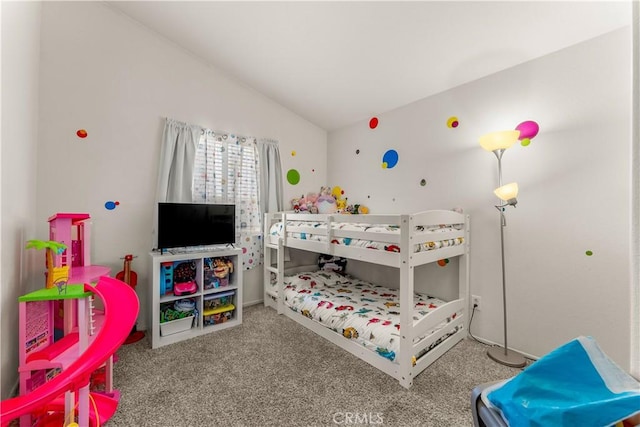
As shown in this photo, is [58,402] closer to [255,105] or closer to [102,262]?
[102,262]

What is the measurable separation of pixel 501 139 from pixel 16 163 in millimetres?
3341

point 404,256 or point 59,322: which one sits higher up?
point 404,256

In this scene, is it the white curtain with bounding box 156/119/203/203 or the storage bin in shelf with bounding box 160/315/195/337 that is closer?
the storage bin in shelf with bounding box 160/315/195/337

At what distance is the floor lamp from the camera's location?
6.57 feet

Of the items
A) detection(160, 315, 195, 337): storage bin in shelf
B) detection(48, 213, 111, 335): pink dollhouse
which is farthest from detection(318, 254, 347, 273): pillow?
detection(48, 213, 111, 335): pink dollhouse

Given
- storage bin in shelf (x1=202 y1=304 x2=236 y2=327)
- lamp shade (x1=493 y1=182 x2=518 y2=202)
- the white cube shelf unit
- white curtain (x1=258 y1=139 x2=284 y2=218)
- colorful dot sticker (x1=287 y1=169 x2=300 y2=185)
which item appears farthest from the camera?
colorful dot sticker (x1=287 y1=169 x2=300 y2=185)

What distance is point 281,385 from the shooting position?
5.92 ft

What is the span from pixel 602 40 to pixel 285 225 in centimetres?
297

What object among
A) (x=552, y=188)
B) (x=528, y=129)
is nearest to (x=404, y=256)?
(x=552, y=188)

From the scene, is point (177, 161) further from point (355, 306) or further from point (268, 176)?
point (355, 306)

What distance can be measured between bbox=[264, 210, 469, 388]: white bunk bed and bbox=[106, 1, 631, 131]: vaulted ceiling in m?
1.36

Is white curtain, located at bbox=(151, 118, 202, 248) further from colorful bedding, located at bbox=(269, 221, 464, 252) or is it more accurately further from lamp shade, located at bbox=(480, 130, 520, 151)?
lamp shade, located at bbox=(480, 130, 520, 151)

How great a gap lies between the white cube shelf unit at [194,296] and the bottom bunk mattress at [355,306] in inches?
22.8

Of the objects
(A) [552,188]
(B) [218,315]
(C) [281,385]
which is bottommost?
(C) [281,385]
